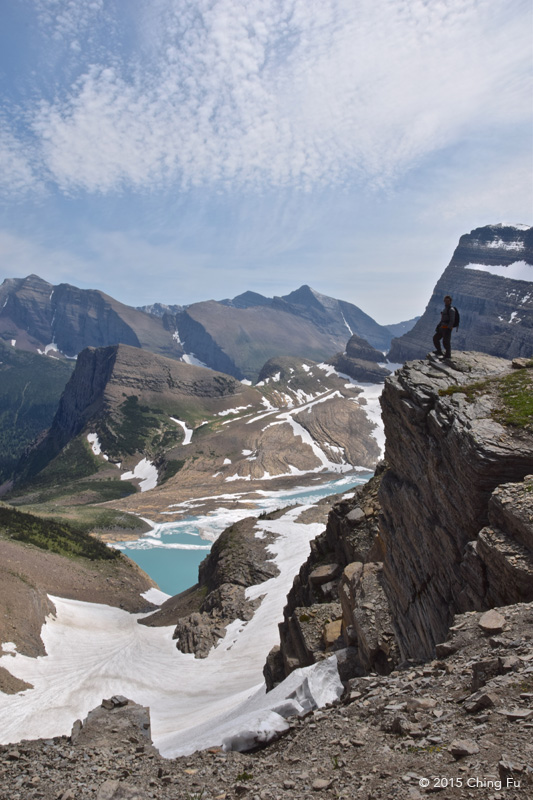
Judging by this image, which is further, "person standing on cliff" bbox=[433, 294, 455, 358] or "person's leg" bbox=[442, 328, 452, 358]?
"person's leg" bbox=[442, 328, 452, 358]

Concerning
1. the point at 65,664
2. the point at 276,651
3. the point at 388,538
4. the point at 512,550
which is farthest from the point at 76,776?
the point at 65,664

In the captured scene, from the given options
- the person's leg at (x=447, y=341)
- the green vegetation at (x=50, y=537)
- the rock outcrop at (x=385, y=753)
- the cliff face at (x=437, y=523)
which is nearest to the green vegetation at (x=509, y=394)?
the cliff face at (x=437, y=523)

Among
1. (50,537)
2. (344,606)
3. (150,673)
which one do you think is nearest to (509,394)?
(344,606)

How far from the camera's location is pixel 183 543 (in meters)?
107

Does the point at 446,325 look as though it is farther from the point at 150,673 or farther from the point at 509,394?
the point at 150,673

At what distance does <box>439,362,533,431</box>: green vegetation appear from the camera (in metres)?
13.6

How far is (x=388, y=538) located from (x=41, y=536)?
59.9 meters

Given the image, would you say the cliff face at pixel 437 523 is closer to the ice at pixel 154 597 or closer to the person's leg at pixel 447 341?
the person's leg at pixel 447 341

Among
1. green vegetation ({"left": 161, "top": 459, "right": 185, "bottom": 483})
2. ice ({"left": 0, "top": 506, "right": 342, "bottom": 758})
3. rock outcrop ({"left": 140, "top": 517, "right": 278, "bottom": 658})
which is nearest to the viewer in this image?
ice ({"left": 0, "top": 506, "right": 342, "bottom": 758})

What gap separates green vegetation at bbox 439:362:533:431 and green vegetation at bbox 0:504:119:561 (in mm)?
59556

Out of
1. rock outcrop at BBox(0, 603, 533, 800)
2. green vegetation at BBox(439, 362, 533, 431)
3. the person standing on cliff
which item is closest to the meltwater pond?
the person standing on cliff

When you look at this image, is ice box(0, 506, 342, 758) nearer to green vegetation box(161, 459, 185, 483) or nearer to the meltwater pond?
the meltwater pond

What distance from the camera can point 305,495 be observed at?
15075 cm

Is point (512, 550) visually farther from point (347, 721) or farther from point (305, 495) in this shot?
point (305, 495)
